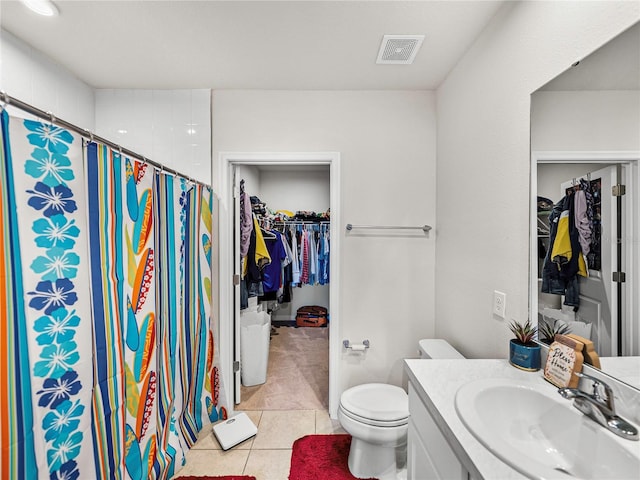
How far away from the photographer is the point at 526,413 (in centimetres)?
91

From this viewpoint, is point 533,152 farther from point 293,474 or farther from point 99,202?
point 293,474

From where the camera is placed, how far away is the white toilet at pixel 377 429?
148 cm

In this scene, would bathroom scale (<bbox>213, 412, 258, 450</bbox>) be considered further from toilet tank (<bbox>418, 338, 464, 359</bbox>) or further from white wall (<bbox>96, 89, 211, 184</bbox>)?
white wall (<bbox>96, 89, 211, 184</bbox>)

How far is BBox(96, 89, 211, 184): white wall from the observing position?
6.70 feet

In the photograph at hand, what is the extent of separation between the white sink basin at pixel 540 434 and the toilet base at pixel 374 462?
881mm

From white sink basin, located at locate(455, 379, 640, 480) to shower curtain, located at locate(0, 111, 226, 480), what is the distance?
1.27 meters

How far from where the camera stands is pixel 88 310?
1.01m

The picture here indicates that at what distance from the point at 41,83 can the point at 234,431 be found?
238 centimetres

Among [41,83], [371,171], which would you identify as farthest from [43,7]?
[371,171]

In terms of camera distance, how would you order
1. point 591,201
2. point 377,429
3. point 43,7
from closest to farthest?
point 591,201
point 43,7
point 377,429

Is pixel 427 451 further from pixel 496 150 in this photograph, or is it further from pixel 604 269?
pixel 496 150

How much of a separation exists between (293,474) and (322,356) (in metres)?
1.51

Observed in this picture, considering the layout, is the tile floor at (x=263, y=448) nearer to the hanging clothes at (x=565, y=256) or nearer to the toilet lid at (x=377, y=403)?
the toilet lid at (x=377, y=403)

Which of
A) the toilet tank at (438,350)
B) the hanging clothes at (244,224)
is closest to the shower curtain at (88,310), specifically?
the hanging clothes at (244,224)
